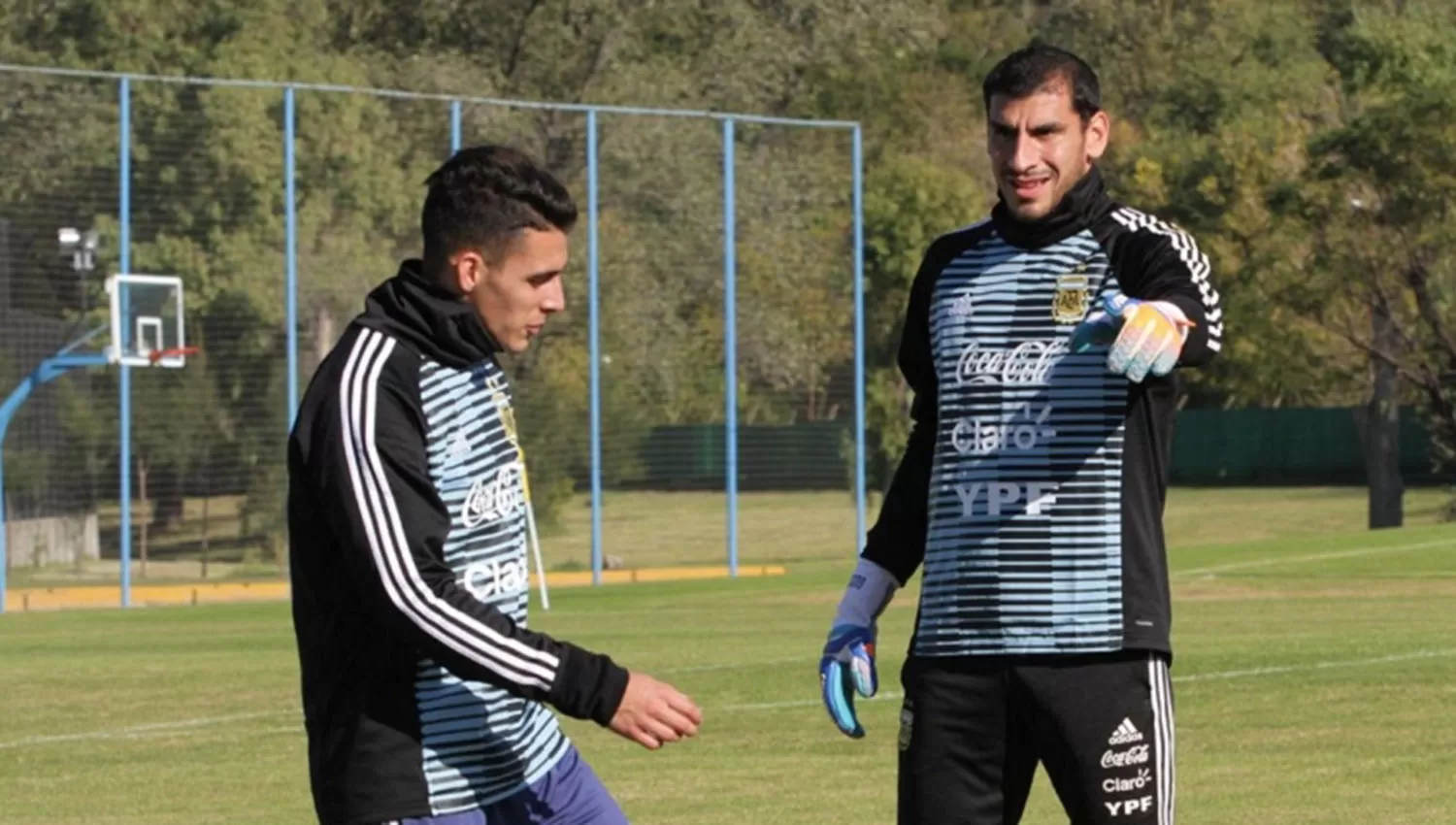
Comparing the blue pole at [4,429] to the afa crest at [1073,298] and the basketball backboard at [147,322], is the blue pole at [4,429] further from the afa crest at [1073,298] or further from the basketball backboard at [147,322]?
the afa crest at [1073,298]

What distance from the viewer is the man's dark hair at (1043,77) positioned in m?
6.33

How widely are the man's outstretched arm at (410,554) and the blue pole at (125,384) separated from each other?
2603 centimetres

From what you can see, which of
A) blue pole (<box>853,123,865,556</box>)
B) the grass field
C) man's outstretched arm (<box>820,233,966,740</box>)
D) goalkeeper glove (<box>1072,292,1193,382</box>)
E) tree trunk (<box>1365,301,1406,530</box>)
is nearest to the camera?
goalkeeper glove (<box>1072,292,1193,382</box>)

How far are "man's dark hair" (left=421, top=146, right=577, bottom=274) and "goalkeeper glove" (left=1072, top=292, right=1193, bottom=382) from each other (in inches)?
44.7

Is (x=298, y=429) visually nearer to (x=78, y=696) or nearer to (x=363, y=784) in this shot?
(x=363, y=784)

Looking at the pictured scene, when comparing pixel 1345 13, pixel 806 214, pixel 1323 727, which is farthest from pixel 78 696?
pixel 1345 13

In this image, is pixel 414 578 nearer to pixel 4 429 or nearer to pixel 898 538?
pixel 898 538

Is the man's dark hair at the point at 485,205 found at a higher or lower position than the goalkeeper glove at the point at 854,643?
higher

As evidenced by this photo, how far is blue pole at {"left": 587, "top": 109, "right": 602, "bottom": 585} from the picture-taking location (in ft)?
111

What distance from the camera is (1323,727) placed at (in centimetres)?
1463

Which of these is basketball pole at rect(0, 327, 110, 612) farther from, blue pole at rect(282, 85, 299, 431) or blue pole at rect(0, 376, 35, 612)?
blue pole at rect(282, 85, 299, 431)

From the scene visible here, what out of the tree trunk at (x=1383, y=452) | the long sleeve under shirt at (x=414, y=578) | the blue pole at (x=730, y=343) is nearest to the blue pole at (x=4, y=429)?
the blue pole at (x=730, y=343)

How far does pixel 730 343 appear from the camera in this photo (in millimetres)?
35219

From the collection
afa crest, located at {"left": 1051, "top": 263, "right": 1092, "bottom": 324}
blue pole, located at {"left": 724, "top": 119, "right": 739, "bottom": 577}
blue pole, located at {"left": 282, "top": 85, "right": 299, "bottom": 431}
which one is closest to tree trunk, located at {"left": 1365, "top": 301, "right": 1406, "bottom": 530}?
blue pole, located at {"left": 724, "top": 119, "right": 739, "bottom": 577}
